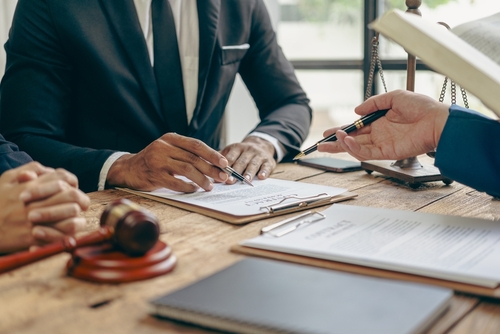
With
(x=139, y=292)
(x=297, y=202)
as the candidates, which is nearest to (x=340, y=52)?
(x=297, y=202)

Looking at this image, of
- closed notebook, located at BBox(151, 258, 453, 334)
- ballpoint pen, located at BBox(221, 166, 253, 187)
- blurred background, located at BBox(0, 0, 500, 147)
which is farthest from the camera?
blurred background, located at BBox(0, 0, 500, 147)

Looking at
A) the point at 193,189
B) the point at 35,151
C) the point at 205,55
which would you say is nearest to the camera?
the point at 193,189

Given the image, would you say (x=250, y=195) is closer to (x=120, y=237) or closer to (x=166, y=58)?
(x=120, y=237)

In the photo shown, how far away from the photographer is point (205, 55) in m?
1.77

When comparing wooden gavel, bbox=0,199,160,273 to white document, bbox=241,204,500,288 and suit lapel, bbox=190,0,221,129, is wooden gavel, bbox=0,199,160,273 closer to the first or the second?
white document, bbox=241,204,500,288

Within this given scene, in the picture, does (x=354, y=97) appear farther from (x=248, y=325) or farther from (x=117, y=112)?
(x=248, y=325)

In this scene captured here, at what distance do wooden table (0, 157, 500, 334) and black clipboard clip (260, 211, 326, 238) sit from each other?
3cm

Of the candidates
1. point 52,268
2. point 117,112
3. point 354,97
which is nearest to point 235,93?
point 354,97

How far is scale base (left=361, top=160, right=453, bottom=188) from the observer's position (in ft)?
4.13

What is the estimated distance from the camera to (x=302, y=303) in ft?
1.88

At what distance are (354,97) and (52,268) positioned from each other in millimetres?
3236

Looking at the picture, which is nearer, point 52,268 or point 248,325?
point 248,325

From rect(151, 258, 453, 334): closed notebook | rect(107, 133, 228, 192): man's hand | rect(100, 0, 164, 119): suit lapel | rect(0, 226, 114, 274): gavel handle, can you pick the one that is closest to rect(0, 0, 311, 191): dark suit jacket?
rect(100, 0, 164, 119): suit lapel

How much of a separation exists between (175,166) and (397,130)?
490 mm
